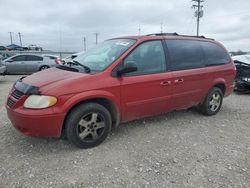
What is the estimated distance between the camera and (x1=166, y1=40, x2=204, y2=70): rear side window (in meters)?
4.45

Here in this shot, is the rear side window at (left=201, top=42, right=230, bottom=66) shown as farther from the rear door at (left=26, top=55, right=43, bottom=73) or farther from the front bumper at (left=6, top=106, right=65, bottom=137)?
the rear door at (left=26, top=55, right=43, bottom=73)

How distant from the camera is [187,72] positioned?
181 inches

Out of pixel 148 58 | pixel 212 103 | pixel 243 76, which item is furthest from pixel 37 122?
pixel 243 76

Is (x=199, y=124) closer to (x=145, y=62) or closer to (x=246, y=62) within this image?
(x=145, y=62)

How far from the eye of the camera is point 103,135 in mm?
3725

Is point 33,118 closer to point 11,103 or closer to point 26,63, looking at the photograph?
point 11,103

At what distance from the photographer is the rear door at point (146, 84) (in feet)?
12.7

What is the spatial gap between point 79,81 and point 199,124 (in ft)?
8.74

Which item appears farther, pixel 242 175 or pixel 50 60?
pixel 50 60

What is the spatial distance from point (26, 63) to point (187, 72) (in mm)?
12167

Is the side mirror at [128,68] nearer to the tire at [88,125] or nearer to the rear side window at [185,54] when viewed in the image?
the tire at [88,125]

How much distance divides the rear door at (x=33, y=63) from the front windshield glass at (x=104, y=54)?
10.8m

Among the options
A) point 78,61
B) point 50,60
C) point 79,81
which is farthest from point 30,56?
point 79,81

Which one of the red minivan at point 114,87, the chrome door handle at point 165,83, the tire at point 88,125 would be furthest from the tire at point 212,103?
the tire at point 88,125
